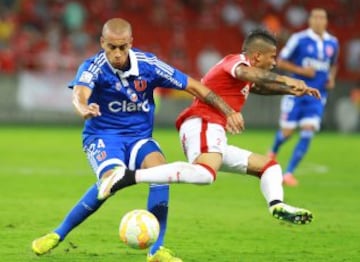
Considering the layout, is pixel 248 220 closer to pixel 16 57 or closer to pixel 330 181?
pixel 330 181

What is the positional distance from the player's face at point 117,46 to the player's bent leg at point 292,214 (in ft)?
5.67

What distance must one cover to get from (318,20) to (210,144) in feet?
22.8

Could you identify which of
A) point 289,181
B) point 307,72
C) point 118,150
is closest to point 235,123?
point 118,150

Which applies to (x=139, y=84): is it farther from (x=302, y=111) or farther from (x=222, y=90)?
(x=302, y=111)

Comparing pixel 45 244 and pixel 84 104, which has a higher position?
pixel 84 104

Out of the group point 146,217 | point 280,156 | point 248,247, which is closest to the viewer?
point 146,217

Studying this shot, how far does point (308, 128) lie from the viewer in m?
15.2

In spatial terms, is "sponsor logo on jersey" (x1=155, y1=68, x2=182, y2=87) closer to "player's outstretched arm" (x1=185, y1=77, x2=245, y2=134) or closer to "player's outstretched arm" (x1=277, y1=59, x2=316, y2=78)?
"player's outstretched arm" (x1=185, y1=77, x2=245, y2=134)

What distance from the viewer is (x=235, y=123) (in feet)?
27.3

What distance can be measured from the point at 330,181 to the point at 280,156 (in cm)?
427

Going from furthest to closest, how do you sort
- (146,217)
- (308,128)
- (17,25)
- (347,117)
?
(17,25), (347,117), (308,128), (146,217)

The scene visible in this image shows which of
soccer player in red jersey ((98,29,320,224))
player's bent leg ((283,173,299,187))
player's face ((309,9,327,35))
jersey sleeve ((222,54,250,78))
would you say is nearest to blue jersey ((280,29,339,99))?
player's face ((309,9,327,35))

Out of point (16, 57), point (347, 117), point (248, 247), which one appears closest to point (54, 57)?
point (16, 57)

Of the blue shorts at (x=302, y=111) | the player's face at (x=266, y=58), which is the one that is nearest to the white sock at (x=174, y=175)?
the player's face at (x=266, y=58)
